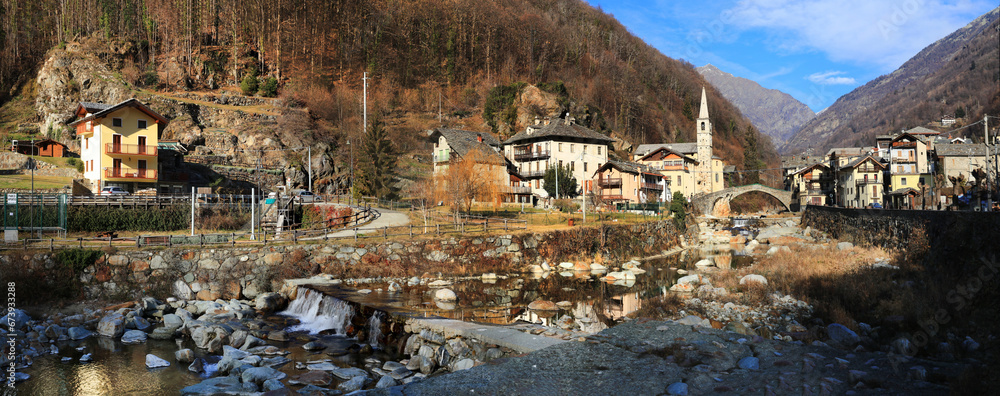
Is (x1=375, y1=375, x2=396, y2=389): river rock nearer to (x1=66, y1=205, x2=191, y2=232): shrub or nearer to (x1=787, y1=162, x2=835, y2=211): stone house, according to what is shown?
(x1=66, y1=205, x2=191, y2=232): shrub

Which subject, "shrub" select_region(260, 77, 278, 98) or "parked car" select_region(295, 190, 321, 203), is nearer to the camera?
"parked car" select_region(295, 190, 321, 203)

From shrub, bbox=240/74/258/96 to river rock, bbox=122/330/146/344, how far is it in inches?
2765

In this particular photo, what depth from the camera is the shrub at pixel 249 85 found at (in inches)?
3182

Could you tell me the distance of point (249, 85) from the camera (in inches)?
3196

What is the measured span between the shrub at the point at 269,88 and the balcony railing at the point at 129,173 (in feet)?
116

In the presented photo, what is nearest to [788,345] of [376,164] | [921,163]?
[376,164]

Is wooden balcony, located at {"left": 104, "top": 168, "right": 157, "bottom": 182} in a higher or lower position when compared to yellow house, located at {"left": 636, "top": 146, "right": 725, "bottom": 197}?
lower

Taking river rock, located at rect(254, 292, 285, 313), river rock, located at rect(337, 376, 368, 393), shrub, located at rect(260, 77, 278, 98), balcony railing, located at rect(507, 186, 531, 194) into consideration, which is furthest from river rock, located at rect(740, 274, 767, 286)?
shrub, located at rect(260, 77, 278, 98)

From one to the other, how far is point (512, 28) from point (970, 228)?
4108 inches

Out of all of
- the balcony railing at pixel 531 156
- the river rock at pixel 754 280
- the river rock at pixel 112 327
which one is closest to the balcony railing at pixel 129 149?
the river rock at pixel 112 327

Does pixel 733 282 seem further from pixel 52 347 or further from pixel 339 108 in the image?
pixel 339 108

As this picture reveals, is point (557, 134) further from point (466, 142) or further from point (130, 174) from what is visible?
point (130, 174)

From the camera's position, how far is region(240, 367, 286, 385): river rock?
1382 centimetres

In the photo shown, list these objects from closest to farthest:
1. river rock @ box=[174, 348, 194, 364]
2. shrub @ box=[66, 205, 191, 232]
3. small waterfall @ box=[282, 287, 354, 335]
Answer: river rock @ box=[174, 348, 194, 364]
small waterfall @ box=[282, 287, 354, 335]
shrub @ box=[66, 205, 191, 232]
